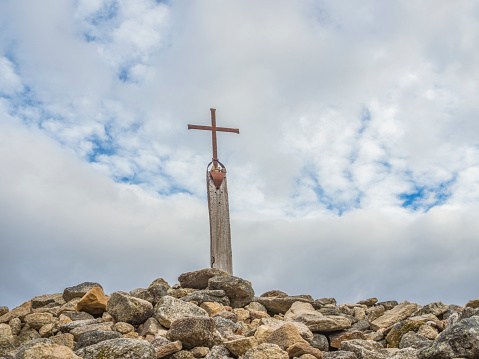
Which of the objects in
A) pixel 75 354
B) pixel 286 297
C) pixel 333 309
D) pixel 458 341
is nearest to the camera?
pixel 458 341

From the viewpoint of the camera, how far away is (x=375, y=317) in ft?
34.0

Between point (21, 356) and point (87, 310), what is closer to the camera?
point (21, 356)

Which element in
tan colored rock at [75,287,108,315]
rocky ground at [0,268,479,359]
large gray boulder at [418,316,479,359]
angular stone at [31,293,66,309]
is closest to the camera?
large gray boulder at [418,316,479,359]

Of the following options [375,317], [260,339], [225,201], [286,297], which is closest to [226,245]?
[225,201]

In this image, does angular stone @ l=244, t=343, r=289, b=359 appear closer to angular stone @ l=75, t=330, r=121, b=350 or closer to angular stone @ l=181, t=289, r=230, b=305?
angular stone @ l=75, t=330, r=121, b=350

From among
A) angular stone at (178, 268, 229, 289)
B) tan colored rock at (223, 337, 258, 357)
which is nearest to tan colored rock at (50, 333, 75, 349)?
tan colored rock at (223, 337, 258, 357)

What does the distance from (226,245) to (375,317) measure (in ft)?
18.7

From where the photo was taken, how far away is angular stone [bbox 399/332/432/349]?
25.9 ft

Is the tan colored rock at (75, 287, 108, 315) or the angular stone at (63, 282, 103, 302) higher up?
the angular stone at (63, 282, 103, 302)

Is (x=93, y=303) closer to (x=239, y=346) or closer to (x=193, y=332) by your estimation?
(x=193, y=332)

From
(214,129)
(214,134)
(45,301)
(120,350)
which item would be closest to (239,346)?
(120,350)

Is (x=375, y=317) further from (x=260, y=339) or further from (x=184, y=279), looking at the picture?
(x=184, y=279)

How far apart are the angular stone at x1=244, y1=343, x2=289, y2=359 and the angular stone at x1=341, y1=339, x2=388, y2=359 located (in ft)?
4.18

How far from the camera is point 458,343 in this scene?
246 inches
